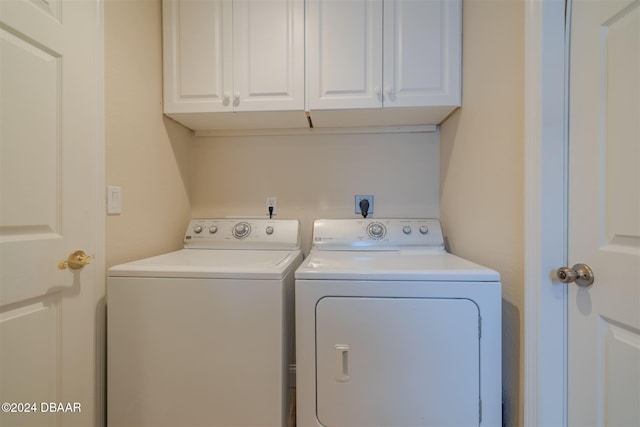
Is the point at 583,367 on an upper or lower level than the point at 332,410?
upper

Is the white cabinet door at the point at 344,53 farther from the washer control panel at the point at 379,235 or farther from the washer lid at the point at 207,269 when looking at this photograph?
the washer lid at the point at 207,269

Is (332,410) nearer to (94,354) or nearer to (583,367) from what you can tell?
(583,367)

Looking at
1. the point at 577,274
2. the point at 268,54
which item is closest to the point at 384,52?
the point at 268,54

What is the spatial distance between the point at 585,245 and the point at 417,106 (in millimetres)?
920

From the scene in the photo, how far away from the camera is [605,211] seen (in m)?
0.75

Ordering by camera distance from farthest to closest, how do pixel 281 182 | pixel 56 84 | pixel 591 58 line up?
pixel 281 182
pixel 56 84
pixel 591 58

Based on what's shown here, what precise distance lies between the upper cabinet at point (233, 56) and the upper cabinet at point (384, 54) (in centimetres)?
11

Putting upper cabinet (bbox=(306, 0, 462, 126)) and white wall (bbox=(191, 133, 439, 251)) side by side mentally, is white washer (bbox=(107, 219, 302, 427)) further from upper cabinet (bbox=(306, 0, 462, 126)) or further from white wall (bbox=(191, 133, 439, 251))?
upper cabinet (bbox=(306, 0, 462, 126))

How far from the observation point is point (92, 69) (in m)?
1.02

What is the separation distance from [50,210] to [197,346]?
68 centimetres

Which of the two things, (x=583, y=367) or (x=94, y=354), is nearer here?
(x=583, y=367)

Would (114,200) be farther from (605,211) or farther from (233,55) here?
(605,211)

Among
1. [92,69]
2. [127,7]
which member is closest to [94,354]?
[92,69]

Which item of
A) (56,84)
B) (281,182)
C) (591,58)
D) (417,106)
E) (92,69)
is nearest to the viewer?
(591,58)
